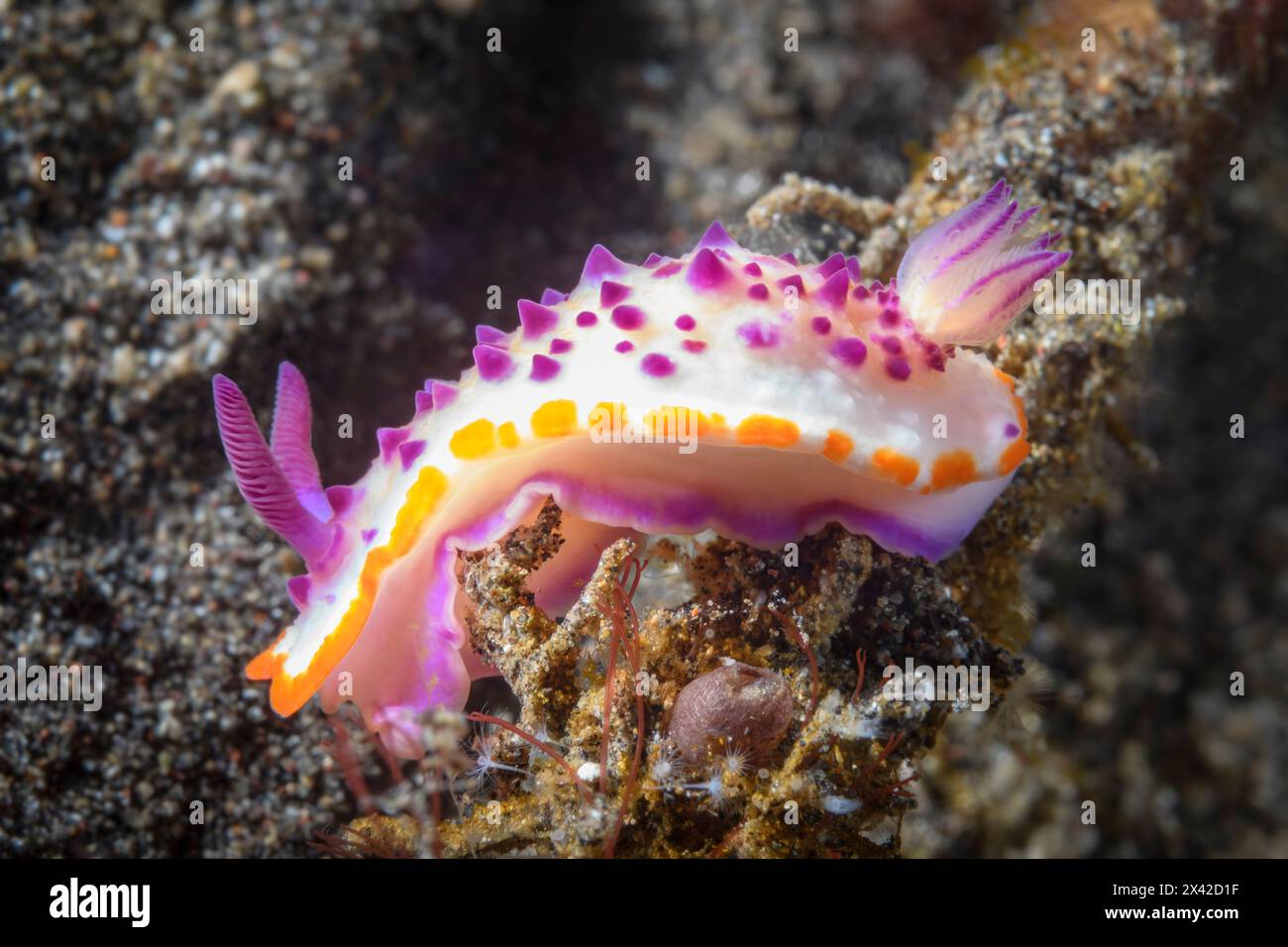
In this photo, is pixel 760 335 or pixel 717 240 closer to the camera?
pixel 760 335

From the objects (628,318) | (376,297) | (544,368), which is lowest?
(544,368)

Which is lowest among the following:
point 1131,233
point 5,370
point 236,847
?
point 236,847

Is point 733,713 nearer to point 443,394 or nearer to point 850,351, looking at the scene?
point 850,351

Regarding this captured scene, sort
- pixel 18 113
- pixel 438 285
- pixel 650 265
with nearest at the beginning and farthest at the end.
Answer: pixel 650 265, pixel 18 113, pixel 438 285

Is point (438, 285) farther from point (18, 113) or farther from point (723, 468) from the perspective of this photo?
point (723, 468)

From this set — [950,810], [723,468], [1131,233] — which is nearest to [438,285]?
[723,468]

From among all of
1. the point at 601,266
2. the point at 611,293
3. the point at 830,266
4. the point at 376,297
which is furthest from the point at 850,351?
the point at 376,297
